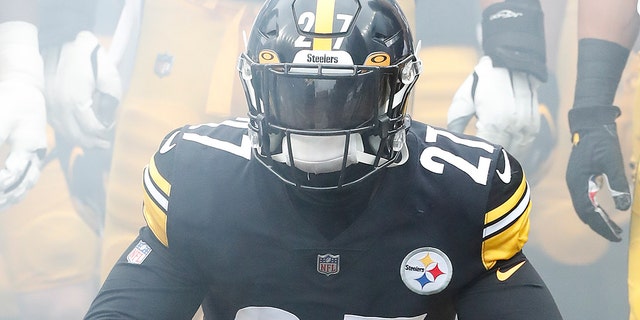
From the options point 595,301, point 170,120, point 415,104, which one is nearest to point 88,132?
point 170,120

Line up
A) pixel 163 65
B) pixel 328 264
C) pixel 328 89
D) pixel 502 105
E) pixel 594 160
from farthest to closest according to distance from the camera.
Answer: pixel 163 65 → pixel 502 105 → pixel 594 160 → pixel 328 264 → pixel 328 89

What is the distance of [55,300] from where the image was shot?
1.80 m

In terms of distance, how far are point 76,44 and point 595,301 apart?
56.3 inches

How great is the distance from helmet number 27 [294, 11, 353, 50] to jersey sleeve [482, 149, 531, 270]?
0.87 ft

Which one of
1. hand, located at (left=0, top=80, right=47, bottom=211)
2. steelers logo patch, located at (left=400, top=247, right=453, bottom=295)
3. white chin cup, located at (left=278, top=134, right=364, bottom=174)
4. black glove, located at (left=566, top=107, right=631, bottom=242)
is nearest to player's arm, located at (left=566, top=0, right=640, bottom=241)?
black glove, located at (left=566, top=107, right=631, bottom=242)

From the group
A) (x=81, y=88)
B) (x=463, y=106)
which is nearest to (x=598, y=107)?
(x=463, y=106)

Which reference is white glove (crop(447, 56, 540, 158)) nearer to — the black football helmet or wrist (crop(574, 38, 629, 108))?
wrist (crop(574, 38, 629, 108))

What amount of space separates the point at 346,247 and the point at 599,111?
35.9 inches

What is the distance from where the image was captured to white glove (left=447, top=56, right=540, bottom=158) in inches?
63.8

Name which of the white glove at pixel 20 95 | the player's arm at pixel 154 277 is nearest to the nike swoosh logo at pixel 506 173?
the player's arm at pixel 154 277

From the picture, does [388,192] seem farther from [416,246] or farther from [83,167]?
[83,167]

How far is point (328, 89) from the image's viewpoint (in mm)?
760

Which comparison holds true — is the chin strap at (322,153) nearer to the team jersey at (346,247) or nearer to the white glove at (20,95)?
the team jersey at (346,247)

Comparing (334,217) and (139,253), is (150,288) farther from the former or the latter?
(334,217)
